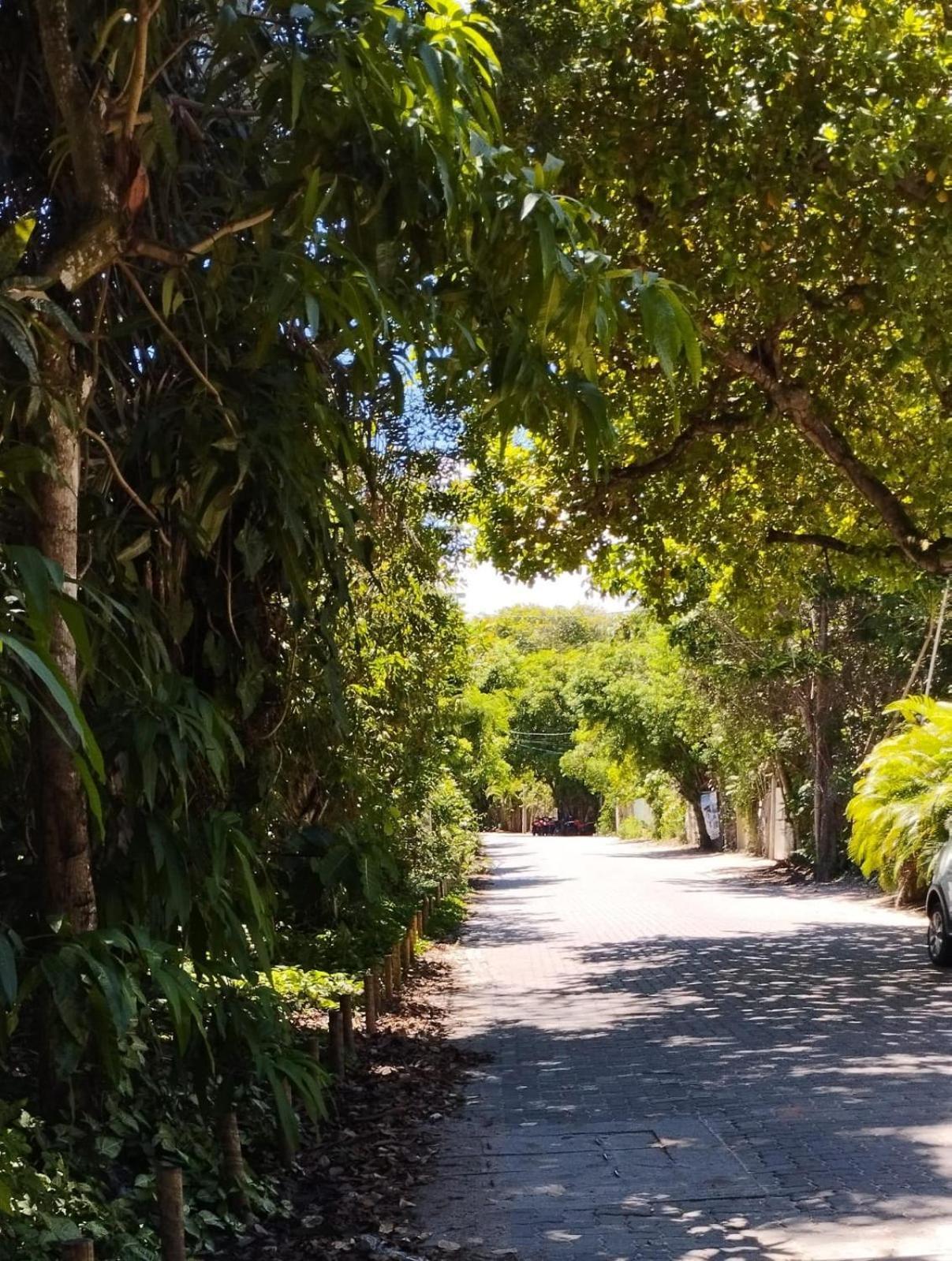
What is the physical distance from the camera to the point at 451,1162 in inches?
264

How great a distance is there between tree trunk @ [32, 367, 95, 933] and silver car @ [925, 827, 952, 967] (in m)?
10.2

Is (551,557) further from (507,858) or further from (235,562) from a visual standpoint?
(507,858)

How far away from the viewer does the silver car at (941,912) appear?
504 inches

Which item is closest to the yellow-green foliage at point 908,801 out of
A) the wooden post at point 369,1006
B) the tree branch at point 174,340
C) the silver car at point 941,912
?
the silver car at point 941,912

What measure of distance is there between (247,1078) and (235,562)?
6.96 ft

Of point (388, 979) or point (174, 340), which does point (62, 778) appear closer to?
point (174, 340)

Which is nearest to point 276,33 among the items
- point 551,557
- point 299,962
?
point 299,962

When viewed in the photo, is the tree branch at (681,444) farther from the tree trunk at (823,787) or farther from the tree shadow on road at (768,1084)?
the tree trunk at (823,787)

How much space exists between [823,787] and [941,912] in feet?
48.0

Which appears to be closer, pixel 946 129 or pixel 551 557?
pixel 946 129

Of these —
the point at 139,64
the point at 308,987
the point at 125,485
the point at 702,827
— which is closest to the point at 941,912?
the point at 308,987

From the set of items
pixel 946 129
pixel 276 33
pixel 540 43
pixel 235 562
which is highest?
pixel 540 43

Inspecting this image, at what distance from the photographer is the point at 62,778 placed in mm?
4496

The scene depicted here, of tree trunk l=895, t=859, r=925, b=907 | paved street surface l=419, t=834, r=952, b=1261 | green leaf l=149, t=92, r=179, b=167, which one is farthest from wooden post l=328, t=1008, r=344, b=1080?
tree trunk l=895, t=859, r=925, b=907
